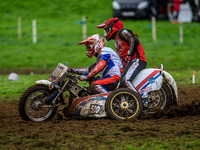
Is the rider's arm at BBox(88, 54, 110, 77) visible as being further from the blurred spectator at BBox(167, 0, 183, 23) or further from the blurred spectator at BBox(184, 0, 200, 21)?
the blurred spectator at BBox(184, 0, 200, 21)

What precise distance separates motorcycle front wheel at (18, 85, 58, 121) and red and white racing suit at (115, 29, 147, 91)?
1783mm

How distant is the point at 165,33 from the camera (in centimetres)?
2953

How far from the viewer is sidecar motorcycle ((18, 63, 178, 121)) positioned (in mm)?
9225

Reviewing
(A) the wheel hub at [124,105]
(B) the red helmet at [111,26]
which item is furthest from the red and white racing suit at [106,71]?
(A) the wheel hub at [124,105]

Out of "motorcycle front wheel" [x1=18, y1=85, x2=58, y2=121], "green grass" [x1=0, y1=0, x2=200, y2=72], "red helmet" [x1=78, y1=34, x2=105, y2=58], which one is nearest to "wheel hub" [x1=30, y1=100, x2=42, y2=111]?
"motorcycle front wheel" [x1=18, y1=85, x2=58, y2=121]

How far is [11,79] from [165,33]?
15.0 m

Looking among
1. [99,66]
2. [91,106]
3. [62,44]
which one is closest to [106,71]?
[99,66]

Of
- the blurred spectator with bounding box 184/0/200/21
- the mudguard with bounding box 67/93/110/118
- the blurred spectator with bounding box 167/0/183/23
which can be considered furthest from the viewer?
the blurred spectator with bounding box 167/0/183/23

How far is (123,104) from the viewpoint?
30.4 ft

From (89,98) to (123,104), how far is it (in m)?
0.77

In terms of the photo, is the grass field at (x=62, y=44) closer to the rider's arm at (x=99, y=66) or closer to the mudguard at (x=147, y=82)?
the mudguard at (x=147, y=82)

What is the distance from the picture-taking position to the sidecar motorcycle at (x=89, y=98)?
9.23 m

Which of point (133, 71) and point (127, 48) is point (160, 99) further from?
point (127, 48)

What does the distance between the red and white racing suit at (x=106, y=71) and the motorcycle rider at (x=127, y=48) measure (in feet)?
0.69
